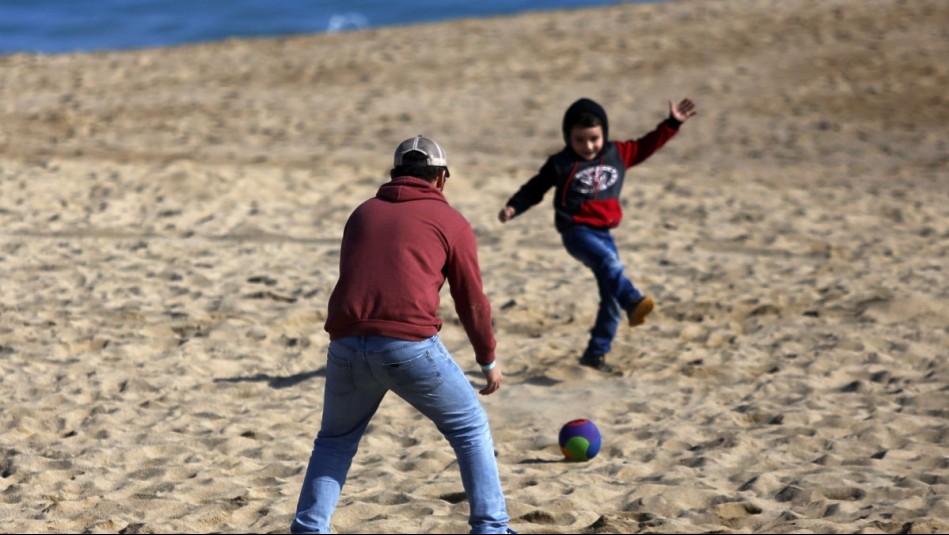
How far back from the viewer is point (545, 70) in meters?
18.9

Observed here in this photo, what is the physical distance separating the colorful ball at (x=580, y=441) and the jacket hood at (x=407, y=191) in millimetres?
2221

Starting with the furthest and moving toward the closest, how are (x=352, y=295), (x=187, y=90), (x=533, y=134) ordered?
(x=187, y=90), (x=533, y=134), (x=352, y=295)

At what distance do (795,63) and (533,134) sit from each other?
4980mm

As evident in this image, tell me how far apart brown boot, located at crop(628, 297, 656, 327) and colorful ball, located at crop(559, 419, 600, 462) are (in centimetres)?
120

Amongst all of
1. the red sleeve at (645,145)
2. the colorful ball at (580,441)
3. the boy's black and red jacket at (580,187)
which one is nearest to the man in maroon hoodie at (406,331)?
the colorful ball at (580,441)

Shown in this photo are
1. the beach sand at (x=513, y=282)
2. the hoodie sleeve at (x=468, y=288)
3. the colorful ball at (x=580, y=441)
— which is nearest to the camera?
the hoodie sleeve at (x=468, y=288)

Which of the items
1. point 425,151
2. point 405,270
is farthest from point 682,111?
point 405,270

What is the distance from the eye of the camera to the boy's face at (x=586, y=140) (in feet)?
25.5

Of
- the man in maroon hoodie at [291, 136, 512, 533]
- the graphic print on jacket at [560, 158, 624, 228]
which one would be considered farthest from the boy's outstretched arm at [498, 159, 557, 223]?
the man in maroon hoodie at [291, 136, 512, 533]

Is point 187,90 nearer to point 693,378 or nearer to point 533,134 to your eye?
point 533,134

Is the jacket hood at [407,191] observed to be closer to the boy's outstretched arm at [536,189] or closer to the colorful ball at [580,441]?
the colorful ball at [580,441]

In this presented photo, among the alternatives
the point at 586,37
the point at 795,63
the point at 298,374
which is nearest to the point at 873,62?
the point at 795,63

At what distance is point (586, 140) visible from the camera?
25.6 ft

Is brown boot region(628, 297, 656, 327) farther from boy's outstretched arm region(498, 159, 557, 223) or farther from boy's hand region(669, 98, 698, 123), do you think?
boy's hand region(669, 98, 698, 123)
